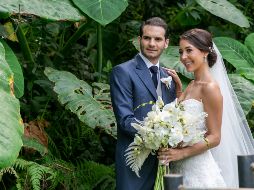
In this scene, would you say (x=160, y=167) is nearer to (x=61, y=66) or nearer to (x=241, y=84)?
(x=241, y=84)

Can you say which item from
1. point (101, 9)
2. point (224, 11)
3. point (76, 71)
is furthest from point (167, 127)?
point (76, 71)

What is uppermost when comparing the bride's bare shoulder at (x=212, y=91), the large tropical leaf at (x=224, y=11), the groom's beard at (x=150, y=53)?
the groom's beard at (x=150, y=53)

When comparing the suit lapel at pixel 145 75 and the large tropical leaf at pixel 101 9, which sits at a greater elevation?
the large tropical leaf at pixel 101 9

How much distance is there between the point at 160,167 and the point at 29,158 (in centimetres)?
178

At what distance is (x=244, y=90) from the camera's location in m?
4.36

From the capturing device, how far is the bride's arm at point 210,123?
3.07m

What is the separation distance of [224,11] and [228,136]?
1860 millimetres

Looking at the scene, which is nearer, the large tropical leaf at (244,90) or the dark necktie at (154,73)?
the dark necktie at (154,73)

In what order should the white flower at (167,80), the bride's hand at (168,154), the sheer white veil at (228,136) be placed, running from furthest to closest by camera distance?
the sheer white veil at (228,136) → the white flower at (167,80) → the bride's hand at (168,154)

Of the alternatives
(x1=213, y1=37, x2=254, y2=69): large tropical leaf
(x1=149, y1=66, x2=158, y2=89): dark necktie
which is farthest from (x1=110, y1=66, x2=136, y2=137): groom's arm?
(x1=213, y1=37, x2=254, y2=69): large tropical leaf

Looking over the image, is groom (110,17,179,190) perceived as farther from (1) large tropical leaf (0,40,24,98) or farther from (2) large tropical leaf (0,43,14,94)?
(1) large tropical leaf (0,40,24,98)

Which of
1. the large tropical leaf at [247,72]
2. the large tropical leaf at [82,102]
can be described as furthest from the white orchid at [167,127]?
the large tropical leaf at [247,72]

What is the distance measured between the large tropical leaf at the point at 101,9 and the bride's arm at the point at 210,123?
1.36 metres

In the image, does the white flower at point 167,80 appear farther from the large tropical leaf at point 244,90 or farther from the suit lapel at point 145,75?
the large tropical leaf at point 244,90
